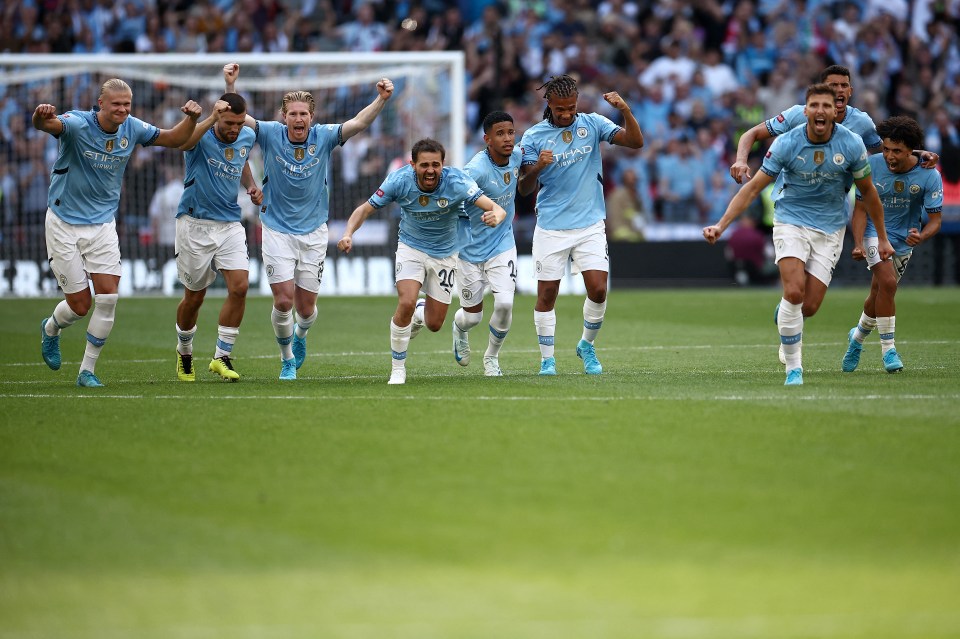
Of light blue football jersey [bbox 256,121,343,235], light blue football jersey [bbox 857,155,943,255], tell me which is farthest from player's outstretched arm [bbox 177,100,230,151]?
light blue football jersey [bbox 857,155,943,255]

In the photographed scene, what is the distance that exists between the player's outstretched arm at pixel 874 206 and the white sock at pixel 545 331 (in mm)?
2758

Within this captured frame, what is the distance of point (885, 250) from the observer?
10.9 m

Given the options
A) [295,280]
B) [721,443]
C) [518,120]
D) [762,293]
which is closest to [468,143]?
[518,120]

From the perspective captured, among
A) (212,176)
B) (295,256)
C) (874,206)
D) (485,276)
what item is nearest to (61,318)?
(212,176)

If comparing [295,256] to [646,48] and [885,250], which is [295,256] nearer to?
[885,250]

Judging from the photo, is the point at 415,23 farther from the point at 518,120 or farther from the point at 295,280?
the point at 295,280

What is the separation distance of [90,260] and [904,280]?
17.9m

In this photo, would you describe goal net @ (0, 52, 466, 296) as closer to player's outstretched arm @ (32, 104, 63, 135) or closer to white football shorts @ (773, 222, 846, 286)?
player's outstretched arm @ (32, 104, 63, 135)

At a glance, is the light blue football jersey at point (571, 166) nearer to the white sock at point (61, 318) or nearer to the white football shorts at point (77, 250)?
the white football shorts at point (77, 250)

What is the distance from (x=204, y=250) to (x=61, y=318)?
1.29 metres

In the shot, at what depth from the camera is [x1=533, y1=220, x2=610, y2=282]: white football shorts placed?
1186 cm

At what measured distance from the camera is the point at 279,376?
11.9 metres

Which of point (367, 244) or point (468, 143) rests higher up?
point (468, 143)

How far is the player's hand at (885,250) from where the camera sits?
1088 cm
